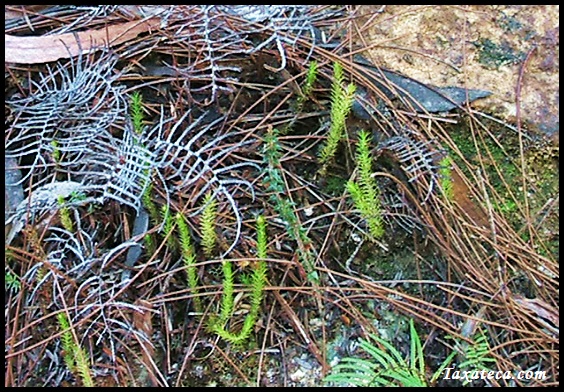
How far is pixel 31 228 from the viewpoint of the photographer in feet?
4.04

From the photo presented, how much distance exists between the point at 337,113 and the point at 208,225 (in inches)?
15.7

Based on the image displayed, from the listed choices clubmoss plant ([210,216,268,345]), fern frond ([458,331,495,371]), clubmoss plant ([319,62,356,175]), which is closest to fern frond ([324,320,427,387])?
fern frond ([458,331,495,371])

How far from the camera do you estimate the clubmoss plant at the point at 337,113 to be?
133 cm

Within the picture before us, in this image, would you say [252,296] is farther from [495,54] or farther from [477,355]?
[495,54]

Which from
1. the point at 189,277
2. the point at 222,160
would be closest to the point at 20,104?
the point at 222,160

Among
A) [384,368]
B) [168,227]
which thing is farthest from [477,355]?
[168,227]

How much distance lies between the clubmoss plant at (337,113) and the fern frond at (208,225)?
0.31 m

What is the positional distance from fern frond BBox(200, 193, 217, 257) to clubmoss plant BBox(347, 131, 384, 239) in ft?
1.01

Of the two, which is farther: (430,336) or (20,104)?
(20,104)

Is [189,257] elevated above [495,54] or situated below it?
below

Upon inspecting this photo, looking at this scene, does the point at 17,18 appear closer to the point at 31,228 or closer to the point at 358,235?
the point at 31,228

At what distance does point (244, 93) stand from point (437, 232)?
0.62 meters

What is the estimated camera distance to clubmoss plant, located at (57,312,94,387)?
1.14 m

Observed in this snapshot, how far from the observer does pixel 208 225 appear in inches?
48.5
